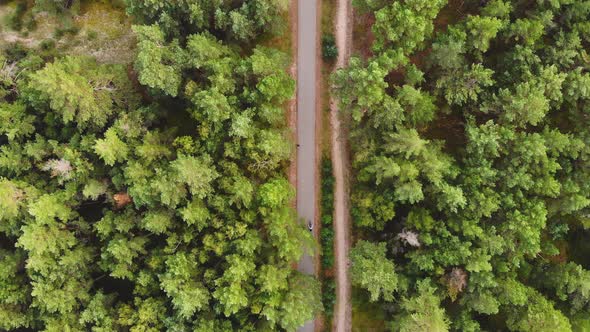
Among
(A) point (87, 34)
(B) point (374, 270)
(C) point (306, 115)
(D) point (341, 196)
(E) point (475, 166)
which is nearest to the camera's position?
(B) point (374, 270)

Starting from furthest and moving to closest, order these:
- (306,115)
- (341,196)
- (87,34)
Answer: (87,34) → (306,115) → (341,196)

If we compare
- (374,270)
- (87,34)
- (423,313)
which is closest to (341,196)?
(374,270)

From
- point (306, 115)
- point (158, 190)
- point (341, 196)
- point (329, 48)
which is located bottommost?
point (341, 196)

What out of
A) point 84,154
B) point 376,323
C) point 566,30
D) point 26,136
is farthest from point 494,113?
point 26,136

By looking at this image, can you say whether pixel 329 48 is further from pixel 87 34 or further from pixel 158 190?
pixel 87 34

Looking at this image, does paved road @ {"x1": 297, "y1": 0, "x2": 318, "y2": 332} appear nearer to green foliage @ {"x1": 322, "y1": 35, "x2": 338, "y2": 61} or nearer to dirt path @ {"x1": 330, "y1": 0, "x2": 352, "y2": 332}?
green foliage @ {"x1": 322, "y1": 35, "x2": 338, "y2": 61}

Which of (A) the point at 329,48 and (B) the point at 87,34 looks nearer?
→ (A) the point at 329,48
